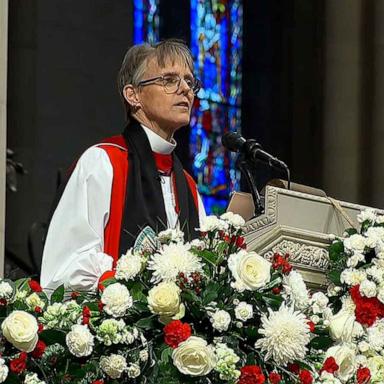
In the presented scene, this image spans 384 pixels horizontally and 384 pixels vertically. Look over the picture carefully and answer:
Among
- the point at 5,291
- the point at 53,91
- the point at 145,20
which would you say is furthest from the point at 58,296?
the point at 145,20

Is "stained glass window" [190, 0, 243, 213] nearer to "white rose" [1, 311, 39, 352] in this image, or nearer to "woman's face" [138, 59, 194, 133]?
"woman's face" [138, 59, 194, 133]

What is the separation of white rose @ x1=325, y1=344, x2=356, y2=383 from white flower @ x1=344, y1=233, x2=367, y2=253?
64cm

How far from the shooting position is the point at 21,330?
4.66 metres

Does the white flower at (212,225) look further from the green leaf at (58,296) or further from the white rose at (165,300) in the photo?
the green leaf at (58,296)

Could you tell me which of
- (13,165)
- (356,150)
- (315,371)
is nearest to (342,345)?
(315,371)

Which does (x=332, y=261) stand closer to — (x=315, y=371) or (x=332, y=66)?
(x=315, y=371)

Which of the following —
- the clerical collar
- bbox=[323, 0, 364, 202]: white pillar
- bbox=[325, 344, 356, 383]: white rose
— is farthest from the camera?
bbox=[323, 0, 364, 202]: white pillar

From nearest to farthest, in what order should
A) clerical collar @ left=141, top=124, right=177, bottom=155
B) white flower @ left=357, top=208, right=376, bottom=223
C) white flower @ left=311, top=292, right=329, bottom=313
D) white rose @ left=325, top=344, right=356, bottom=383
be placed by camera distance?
white rose @ left=325, top=344, right=356, bottom=383 → white flower @ left=311, top=292, right=329, bottom=313 → white flower @ left=357, top=208, right=376, bottom=223 → clerical collar @ left=141, top=124, right=177, bottom=155

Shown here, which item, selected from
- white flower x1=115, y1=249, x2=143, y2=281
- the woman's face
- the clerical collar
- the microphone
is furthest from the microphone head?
white flower x1=115, y1=249, x2=143, y2=281

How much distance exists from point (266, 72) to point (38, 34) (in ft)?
10.0

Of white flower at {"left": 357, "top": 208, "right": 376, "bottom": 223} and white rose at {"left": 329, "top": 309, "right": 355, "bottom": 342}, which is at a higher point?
white flower at {"left": 357, "top": 208, "right": 376, "bottom": 223}

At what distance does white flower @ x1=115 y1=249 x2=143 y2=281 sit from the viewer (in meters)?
4.86

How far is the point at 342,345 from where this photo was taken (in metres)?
5.01

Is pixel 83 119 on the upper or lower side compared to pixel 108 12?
lower
